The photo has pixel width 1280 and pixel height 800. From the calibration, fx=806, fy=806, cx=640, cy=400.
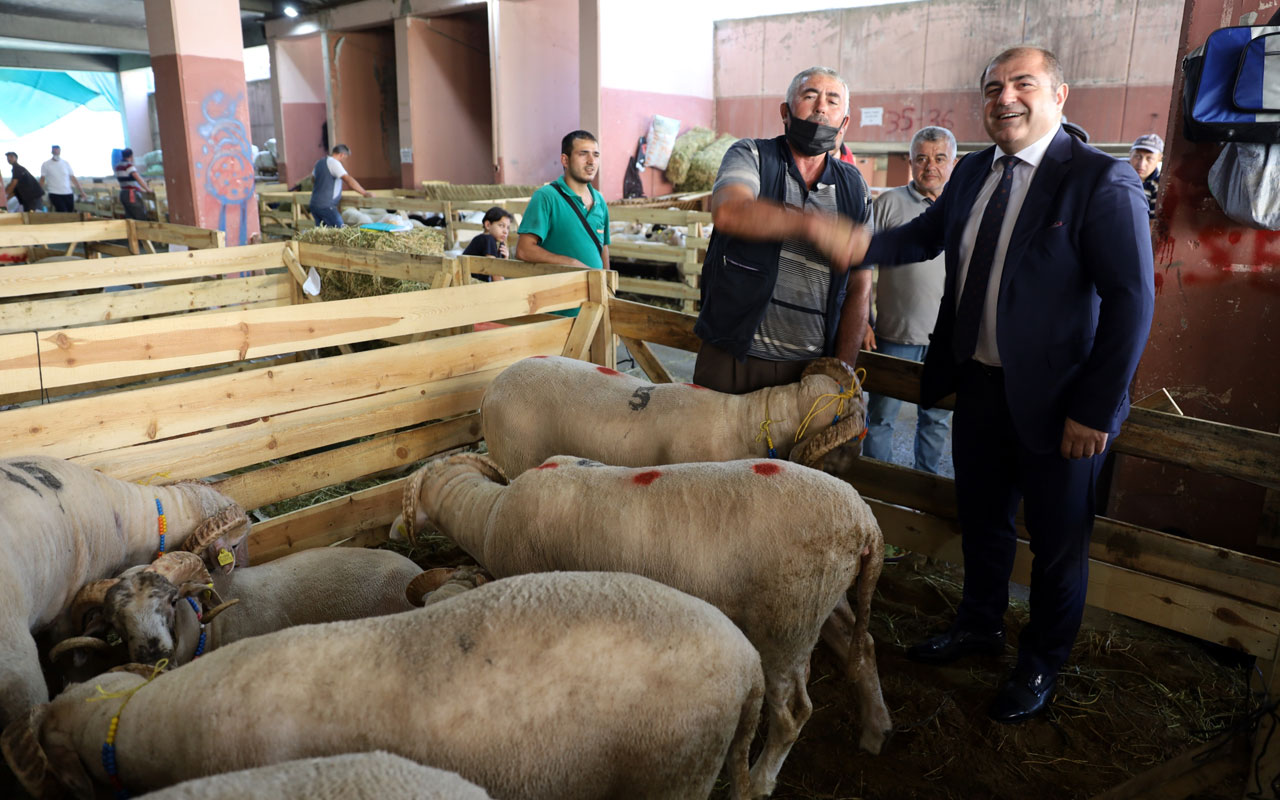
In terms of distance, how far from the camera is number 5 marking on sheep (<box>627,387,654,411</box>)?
357 centimetres

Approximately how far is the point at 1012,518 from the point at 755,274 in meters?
1.45

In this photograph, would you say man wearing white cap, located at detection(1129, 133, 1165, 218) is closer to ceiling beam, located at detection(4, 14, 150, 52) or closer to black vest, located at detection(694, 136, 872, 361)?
black vest, located at detection(694, 136, 872, 361)

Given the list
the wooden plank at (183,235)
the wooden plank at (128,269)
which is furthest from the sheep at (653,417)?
the wooden plank at (183,235)

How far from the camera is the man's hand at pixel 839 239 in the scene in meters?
3.12

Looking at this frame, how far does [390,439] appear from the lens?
4.10 metres

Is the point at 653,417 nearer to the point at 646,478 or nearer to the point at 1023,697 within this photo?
the point at 646,478

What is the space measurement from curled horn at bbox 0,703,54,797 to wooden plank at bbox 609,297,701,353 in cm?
304

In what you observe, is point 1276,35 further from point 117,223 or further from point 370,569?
point 117,223

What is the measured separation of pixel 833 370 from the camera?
133 inches

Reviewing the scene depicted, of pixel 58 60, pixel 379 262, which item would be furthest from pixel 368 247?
pixel 58 60

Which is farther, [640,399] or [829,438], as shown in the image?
[640,399]

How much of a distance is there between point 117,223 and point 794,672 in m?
9.10

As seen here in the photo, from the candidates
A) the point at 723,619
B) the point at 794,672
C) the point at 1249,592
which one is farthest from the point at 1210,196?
the point at 723,619

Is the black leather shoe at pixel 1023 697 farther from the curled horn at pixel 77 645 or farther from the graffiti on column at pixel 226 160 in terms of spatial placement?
the graffiti on column at pixel 226 160
